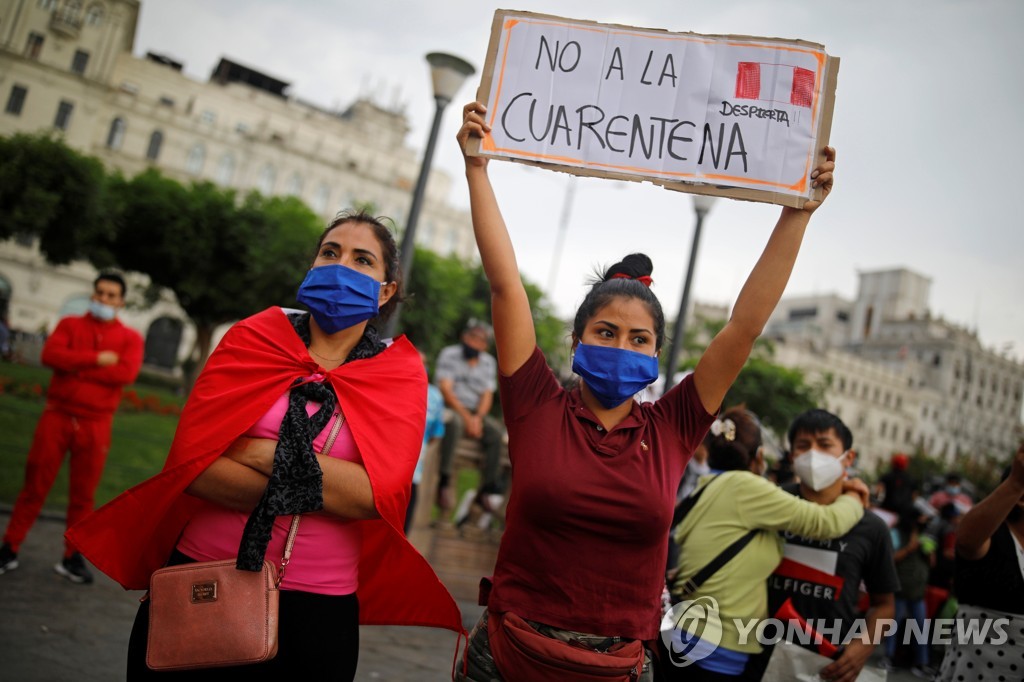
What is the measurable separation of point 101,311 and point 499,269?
14.9ft

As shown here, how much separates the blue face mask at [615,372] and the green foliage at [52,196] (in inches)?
A: 1168

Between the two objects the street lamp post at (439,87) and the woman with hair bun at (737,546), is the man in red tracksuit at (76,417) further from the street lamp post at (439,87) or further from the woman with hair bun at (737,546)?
the woman with hair bun at (737,546)

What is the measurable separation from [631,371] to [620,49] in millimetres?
1200

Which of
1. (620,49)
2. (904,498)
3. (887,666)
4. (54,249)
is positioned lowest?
(887,666)

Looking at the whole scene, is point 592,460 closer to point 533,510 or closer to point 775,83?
point 533,510

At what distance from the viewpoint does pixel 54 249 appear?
28.7 m

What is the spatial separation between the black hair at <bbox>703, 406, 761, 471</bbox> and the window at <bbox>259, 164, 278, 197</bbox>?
57.5 m

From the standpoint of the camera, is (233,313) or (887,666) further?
(233,313)

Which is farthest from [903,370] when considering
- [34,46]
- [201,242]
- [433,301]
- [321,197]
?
[34,46]

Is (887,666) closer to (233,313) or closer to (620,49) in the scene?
(620,49)

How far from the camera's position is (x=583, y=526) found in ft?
7.27

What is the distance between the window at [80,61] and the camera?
4747cm

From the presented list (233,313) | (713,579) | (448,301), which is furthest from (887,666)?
(233,313)

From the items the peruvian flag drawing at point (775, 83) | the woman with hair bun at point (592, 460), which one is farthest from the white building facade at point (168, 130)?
the woman with hair bun at point (592, 460)
